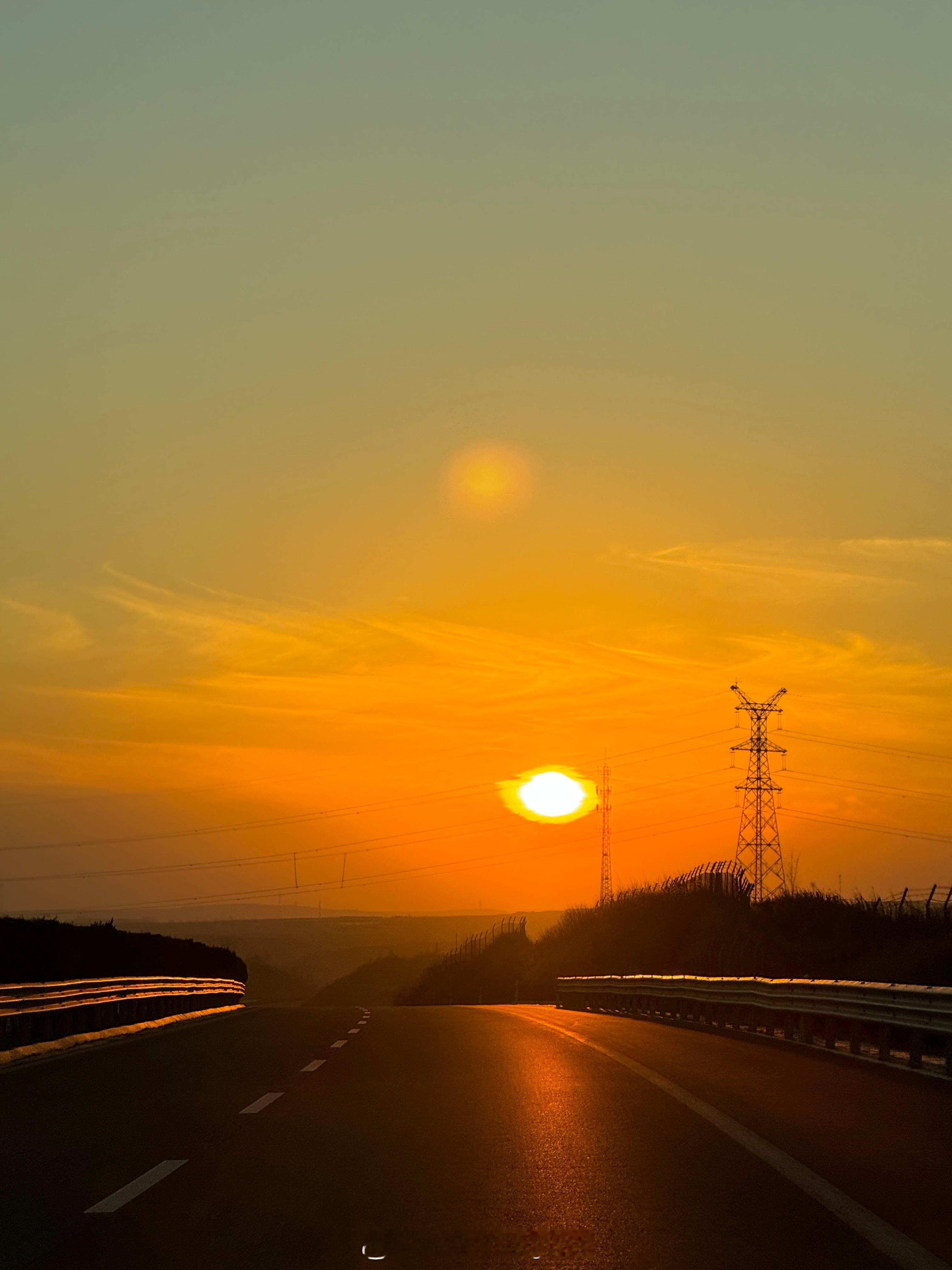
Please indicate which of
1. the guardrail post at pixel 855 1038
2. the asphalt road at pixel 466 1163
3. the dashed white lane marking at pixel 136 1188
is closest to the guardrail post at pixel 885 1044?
the asphalt road at pixel 466 1163

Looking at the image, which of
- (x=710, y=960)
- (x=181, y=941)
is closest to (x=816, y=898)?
(x=710, y=960)

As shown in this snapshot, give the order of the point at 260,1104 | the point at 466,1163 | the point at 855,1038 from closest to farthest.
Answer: the point at 466,1163 < the point at 260,1104 < the point at 855,1038

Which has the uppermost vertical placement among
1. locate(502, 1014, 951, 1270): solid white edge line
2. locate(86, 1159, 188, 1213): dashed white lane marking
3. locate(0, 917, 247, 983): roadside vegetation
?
locate(0, 917, 247, 983): roadside vegetation

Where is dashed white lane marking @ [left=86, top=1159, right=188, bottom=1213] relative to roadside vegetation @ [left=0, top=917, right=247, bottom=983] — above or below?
below

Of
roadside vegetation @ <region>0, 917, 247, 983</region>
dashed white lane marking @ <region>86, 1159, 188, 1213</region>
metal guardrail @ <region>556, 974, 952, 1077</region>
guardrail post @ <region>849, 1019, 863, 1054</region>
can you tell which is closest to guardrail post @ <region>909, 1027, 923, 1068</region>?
metal guardrail @ <region>556, 974, 952, 1077</region>

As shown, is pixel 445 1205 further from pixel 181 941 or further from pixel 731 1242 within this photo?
pixel 181 941

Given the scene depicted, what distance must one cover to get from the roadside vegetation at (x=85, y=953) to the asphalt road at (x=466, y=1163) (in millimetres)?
17491

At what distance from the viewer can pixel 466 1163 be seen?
951cm

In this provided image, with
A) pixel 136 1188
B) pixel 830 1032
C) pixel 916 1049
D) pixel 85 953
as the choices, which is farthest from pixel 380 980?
pixel 136 1188

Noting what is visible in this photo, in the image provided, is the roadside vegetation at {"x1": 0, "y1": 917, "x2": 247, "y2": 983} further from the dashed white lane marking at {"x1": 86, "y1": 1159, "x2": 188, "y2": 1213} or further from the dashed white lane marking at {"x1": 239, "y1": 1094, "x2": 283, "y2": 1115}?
the dashed white lane marking at {"x1": 86, "y1": 1159, "x2": 188, "y2": 1213}

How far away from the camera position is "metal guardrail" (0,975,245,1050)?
19.6 meters

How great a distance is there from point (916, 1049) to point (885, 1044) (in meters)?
0.98

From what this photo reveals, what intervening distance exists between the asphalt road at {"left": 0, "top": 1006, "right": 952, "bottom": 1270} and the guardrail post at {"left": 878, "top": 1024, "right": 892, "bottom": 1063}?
605mm

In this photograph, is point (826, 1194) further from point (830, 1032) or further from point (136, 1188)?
point (830, 1032)
